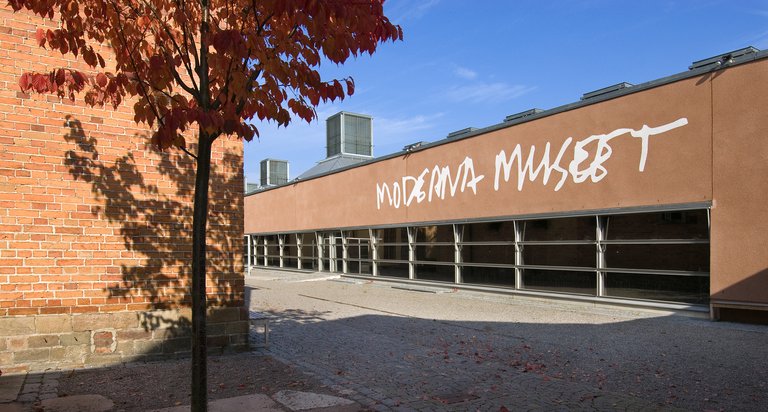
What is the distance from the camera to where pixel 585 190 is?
13102 millimetres

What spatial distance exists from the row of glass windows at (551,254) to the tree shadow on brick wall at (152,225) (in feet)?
29.4

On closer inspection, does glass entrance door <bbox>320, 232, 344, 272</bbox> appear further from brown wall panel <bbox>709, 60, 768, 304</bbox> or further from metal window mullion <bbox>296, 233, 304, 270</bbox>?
brown wall panel <bbox>709, 60, 768, 304</bbox>

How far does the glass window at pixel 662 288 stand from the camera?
458 inches

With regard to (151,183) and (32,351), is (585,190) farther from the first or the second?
(32,351)

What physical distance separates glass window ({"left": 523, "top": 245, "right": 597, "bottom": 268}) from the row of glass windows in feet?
0.12

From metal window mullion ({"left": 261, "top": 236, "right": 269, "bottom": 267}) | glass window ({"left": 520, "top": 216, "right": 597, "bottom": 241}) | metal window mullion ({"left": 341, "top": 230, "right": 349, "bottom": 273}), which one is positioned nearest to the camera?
glass window ({"left": 520, "top": 216, "right": 597, "bottom": 241})

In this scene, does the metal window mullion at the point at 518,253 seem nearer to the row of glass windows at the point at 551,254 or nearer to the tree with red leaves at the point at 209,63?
the row of glass windows at the point at 551,254

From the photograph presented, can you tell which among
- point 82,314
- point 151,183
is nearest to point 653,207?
point 151,183

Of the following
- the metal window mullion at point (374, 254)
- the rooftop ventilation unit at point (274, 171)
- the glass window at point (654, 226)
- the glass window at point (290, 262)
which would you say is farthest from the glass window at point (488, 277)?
the rooftop ventilation unit at point (274, 171)

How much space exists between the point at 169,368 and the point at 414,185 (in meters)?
13.7

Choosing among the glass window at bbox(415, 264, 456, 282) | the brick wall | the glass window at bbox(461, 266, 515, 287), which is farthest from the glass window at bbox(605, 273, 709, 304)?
the brick wall

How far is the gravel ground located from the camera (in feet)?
17.6

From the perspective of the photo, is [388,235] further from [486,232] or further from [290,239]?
[290,239]

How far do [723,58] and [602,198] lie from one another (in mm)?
3834
